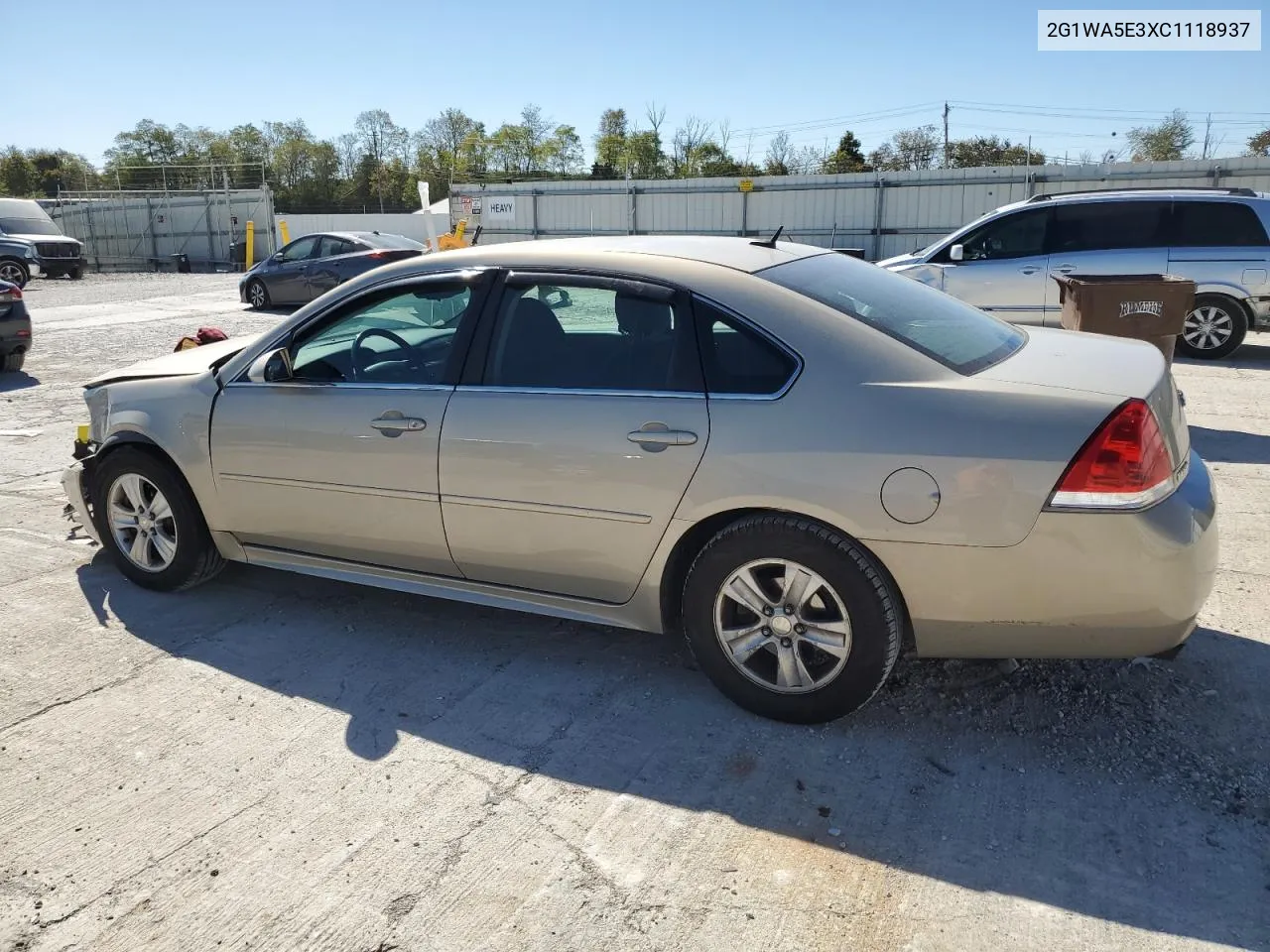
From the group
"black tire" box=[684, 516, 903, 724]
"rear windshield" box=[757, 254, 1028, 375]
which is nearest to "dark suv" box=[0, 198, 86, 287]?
"rear windshield" box=[757, 254, 1028, 375]

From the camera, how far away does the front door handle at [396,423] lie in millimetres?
3803

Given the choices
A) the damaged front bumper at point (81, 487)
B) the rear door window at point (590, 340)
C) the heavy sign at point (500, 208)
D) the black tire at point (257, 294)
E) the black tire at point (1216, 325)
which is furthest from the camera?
the heavy sign at point (500, 208)

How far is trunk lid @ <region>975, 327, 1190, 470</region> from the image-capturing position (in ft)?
10.2

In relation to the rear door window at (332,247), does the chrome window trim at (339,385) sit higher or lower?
lower

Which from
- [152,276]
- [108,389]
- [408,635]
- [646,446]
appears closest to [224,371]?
[108,389]

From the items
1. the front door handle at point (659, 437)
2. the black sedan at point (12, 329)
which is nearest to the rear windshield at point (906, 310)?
the front door handle at point (659, 437)

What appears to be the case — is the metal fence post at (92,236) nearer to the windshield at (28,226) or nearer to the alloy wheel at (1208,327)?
the windshield at (28,226)

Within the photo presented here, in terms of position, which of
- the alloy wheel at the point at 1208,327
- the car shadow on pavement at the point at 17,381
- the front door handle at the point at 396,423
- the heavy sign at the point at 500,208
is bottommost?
the car shadow on pavement at the point at 17,381

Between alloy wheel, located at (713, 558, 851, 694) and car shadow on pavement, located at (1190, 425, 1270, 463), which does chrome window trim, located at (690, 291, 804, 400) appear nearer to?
alloy wheel, located at (713, 558, 851, 694)

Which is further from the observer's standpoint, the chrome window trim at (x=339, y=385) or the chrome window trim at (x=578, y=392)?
the chrome window trim at (x=339, y=385)

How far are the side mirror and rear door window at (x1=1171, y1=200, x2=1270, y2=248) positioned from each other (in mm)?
10135

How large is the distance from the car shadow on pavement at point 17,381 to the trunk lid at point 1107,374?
10717 mm

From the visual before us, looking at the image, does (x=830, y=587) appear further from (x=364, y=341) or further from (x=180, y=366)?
(x=180, y=366)

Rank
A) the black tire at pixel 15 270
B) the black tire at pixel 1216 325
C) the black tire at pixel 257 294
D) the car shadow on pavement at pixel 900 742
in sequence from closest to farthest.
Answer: the car shadow on pavement at pixel 900 742, the black tire at pixel 1216 325, the black tire at pixel 257 294, the black tire at pixel 15 270
